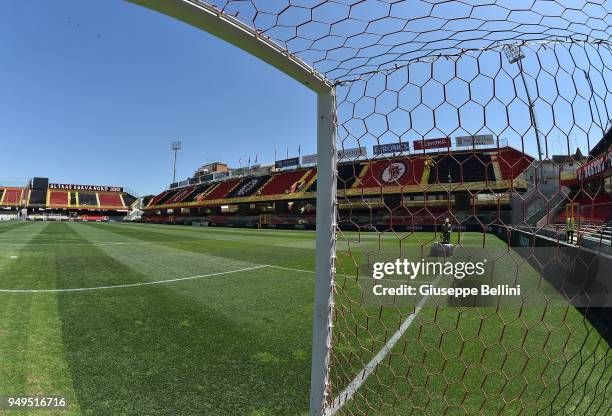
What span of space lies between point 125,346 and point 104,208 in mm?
80762

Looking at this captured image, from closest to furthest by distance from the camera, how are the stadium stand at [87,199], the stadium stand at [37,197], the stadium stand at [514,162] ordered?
the stadium stand at [514,162]
the stadium stand at [37,197]
the stadium stand at [87,199]

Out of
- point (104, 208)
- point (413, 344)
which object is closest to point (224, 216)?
point (104, 208)

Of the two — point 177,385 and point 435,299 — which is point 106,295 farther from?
point 435,299

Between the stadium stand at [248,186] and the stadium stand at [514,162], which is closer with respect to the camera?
the stadium stand at [514,162]

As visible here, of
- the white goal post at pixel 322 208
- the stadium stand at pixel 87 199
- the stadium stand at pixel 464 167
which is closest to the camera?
the white goal post at pixel 322 208

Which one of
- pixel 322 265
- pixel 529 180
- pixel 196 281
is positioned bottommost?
pixel 196 281

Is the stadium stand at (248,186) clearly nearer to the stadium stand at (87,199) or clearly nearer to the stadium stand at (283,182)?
A: the stadium stand at (283,182)

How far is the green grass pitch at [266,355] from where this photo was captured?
6.59 ft

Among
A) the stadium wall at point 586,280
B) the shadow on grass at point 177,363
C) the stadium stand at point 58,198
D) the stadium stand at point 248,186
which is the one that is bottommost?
the shadow on grass at point 177,363

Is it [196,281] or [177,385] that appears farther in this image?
[196,281]

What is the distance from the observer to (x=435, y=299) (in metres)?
4.69

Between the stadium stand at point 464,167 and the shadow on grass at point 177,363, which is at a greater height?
the stadium stand at point 464,167

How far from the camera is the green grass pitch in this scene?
6.59 ft

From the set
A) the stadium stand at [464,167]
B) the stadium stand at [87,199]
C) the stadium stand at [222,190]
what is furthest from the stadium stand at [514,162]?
the stadium stand at [87,199]
